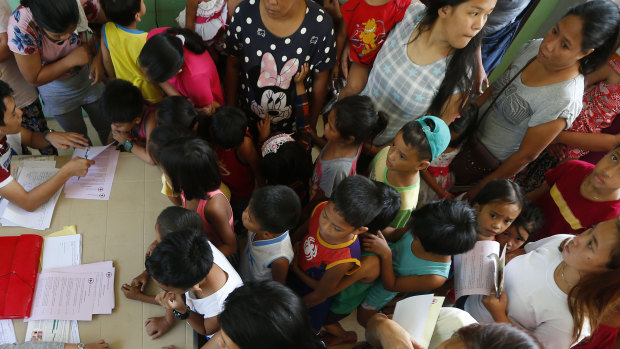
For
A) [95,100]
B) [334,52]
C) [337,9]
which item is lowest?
[95,100]

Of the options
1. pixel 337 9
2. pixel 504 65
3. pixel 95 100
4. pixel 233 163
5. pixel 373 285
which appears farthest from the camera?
pixel 504 65

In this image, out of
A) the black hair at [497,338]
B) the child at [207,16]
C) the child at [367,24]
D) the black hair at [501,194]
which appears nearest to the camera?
the black hair at [497,338]

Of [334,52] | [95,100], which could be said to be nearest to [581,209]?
[334,52]

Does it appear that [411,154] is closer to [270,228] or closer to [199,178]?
[270,228]

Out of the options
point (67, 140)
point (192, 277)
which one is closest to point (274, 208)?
point (192, 277)

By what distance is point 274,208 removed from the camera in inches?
51.6

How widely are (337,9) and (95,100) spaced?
1421mm

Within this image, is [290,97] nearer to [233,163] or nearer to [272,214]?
[233,163]

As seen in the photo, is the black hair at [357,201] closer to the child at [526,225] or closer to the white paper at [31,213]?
the child at [526,225]

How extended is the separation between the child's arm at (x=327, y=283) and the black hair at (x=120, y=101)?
1.09 metres

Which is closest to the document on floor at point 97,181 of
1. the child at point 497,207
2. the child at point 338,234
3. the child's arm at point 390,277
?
the child at point 338,234

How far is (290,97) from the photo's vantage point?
1.87 metres

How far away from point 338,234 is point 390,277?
30 cm

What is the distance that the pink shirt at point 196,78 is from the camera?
1.74 m
